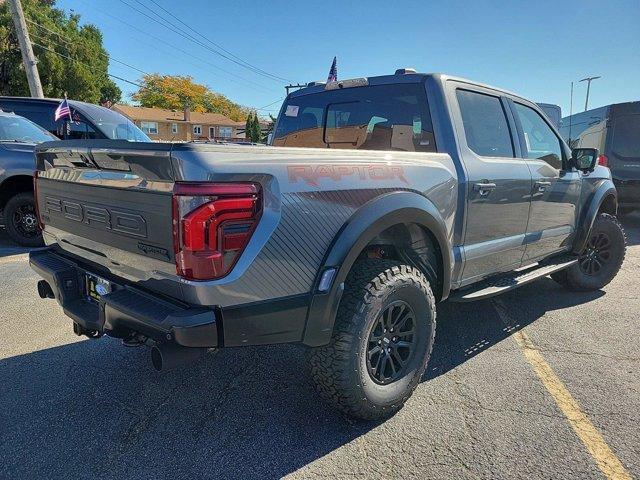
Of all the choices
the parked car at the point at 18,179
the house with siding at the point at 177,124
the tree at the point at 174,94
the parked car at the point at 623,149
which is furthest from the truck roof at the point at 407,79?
the tree at the point at 174,94

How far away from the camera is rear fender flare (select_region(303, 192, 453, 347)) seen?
214 centimetres

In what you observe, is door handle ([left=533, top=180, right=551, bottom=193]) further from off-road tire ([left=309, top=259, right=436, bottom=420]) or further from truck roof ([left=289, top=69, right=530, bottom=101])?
off-road tire ([left=309, top=259, right=436, bottom=420])

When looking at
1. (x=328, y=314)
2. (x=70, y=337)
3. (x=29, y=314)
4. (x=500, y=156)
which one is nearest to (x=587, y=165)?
(x=500, y=156)

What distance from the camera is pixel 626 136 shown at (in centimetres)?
932

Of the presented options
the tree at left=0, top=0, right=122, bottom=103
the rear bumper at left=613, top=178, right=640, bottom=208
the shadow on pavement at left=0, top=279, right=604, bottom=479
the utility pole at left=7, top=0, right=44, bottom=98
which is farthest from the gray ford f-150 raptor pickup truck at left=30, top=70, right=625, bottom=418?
the tree at left=0, top=0, right=122, bottom=103

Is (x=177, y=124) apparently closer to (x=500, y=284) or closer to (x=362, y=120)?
(x=362, y=120)

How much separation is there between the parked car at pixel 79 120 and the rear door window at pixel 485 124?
6069 millimetres

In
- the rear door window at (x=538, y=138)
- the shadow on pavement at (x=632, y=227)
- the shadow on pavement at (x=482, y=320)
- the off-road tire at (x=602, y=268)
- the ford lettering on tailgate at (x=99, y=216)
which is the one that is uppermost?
the rear door window at (x=538, y=138)

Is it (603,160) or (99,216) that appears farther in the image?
(603,160)

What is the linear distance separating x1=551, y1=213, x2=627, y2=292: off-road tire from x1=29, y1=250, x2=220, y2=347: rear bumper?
4.32 meters

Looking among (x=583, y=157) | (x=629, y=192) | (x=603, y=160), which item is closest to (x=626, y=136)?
(x=603, y=160)

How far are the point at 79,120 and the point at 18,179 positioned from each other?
2.02m

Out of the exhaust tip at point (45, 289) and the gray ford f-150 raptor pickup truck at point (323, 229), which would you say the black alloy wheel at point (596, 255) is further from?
the exhaust tip at point (45, 289)

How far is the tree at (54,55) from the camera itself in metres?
26.1
